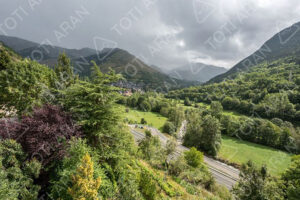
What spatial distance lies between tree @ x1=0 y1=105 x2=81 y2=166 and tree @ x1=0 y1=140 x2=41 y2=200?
402mm

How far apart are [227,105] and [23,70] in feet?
311

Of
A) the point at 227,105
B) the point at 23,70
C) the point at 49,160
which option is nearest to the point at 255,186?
the point at 49,160

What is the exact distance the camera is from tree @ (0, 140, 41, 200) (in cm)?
531

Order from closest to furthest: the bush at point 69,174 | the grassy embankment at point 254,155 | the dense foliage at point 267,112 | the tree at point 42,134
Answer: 1. the bush at point 69,174
2. the tree at point 42,134
3. the grassy embankment at point 254,155
4. the dense foliage at point 267,112

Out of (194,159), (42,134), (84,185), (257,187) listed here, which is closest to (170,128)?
(194,159)

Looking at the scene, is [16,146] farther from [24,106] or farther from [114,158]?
[24,106]

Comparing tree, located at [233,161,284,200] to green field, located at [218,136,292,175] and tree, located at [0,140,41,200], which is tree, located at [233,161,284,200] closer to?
tree, located at [0,140,41,200]

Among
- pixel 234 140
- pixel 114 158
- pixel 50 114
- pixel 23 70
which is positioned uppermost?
pixel 23 70

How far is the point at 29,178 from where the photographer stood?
5676 millimetres

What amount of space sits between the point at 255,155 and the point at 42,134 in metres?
51.1

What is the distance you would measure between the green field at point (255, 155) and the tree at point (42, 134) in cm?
3987

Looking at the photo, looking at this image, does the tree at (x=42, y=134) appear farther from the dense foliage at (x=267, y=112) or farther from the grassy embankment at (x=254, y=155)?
the dense foliage at (x=267, y=112)

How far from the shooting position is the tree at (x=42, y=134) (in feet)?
20.7

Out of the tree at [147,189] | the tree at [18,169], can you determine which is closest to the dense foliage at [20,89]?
the tree at [18,169]
